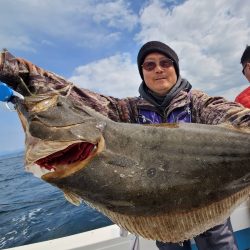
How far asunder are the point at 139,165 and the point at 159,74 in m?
1.81

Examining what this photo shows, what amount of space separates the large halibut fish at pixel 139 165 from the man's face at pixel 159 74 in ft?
4.41

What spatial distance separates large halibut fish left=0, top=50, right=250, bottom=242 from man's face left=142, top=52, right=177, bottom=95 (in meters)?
1.35

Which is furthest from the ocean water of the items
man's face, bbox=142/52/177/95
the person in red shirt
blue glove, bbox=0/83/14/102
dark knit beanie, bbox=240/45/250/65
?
blue glove, bbox=0/83/14/102

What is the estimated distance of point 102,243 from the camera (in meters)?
4.95

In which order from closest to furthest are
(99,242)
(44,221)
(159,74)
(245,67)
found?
(159,74) < (99,242) < (245,67) < (44,221)

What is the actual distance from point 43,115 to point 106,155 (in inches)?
21.4

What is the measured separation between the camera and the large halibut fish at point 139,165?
2.26 meters

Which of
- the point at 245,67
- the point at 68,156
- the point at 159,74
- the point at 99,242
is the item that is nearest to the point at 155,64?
the point at 159,74

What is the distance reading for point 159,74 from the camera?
389 cm

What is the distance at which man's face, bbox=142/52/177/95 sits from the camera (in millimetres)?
3896

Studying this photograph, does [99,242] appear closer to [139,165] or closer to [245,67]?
[139,165]

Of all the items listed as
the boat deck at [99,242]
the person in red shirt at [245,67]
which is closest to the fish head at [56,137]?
the boat deck at [99,242]

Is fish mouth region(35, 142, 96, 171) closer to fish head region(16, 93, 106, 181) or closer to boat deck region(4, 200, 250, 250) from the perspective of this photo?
fish head region(16, 93, 106, 181)

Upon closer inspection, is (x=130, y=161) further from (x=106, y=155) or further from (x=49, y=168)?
(x=49, y=168)
